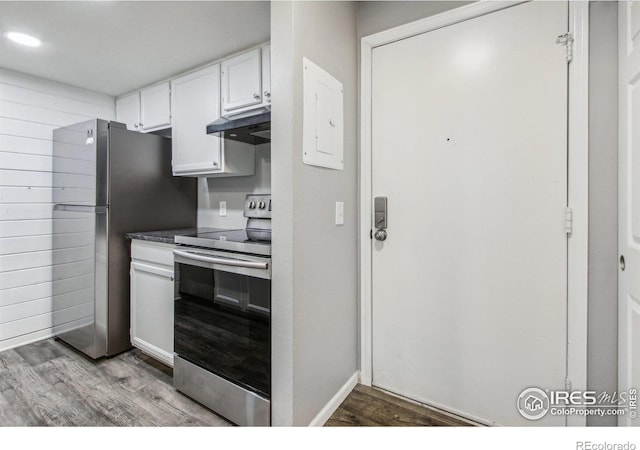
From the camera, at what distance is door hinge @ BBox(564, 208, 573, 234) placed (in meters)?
1.31

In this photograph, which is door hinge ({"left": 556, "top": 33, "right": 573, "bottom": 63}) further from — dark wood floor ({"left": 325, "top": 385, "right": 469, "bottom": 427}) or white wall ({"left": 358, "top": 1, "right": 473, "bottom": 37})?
dark wood floor ({"left": 325, "top": 385, "right": 469, "bottom": 427})

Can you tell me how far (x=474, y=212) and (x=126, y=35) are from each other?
2.40 m

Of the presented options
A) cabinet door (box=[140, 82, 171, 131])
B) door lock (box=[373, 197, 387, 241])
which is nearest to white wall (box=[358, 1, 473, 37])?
door lock (box=[373, 197, 387, 241])

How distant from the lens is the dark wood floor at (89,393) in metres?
Answer: 1.60

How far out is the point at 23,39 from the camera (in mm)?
2035

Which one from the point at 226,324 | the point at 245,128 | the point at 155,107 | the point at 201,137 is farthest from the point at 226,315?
the point at 155,107

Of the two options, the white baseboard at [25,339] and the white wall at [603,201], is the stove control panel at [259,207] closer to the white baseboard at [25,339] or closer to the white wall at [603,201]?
the white wall at [603,201]

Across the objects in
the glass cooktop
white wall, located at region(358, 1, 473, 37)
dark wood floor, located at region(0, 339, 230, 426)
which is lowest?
dark wood floor, located at region(0, 339, 230, 426)

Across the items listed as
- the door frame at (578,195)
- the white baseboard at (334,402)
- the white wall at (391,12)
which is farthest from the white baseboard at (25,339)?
the door frame at (578,195)

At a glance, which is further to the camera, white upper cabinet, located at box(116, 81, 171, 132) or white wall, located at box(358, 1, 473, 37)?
white upper cabinet, located at box(116, 81, 171, 132)

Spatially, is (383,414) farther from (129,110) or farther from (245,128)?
(129,110)

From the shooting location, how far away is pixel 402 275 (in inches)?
68.2

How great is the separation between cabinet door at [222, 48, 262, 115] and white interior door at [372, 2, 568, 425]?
2.69ft

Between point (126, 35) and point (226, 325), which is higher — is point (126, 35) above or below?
above
